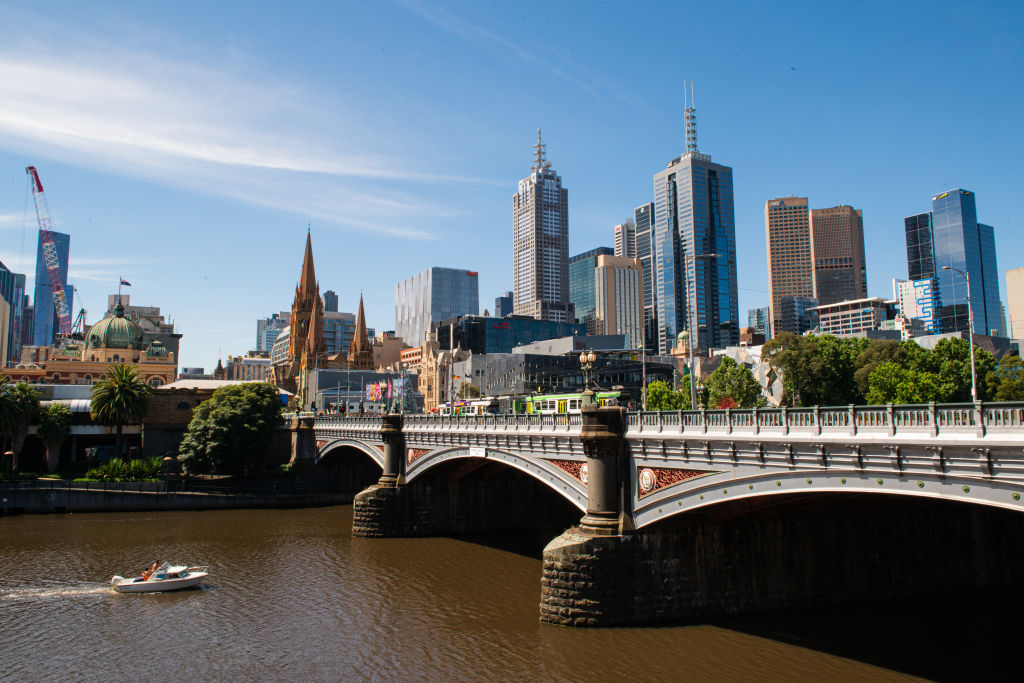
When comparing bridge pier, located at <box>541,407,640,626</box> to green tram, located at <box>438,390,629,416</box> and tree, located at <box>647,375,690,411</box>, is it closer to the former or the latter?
green tram, located at <box>438,390,629,416</box>

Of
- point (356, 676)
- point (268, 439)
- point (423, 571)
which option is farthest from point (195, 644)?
point (268, 439)

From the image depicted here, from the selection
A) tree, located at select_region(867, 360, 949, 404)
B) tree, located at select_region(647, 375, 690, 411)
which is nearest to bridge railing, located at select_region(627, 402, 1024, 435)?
tree, located at select_region(867, 360, 949, 404)

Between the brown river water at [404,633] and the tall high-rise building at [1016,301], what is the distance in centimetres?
18195

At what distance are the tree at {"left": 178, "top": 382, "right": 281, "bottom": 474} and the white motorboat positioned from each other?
3740 centimetres

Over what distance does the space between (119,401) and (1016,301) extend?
665 ft

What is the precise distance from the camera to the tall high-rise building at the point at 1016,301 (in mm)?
183750

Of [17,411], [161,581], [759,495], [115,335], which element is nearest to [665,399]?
[161,581]

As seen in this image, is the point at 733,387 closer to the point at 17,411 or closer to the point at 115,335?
the point at 17,411

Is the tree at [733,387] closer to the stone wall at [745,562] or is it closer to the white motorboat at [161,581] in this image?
the stone wall at [745,562]

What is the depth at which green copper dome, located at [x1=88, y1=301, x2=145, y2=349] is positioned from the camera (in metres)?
152

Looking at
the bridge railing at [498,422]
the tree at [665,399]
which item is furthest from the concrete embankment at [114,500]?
the tree at [665,399]

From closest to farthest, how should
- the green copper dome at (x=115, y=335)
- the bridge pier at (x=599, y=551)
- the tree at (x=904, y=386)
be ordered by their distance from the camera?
the bridge pier at (x=599, y=551)
the tree at (x=904, y=386)
the green copper dome at (x=115, y=335)

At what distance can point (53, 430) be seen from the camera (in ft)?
258

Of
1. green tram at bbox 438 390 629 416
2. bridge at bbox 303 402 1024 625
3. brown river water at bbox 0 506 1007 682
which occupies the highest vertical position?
green tram at bbox 438 390 629 416
